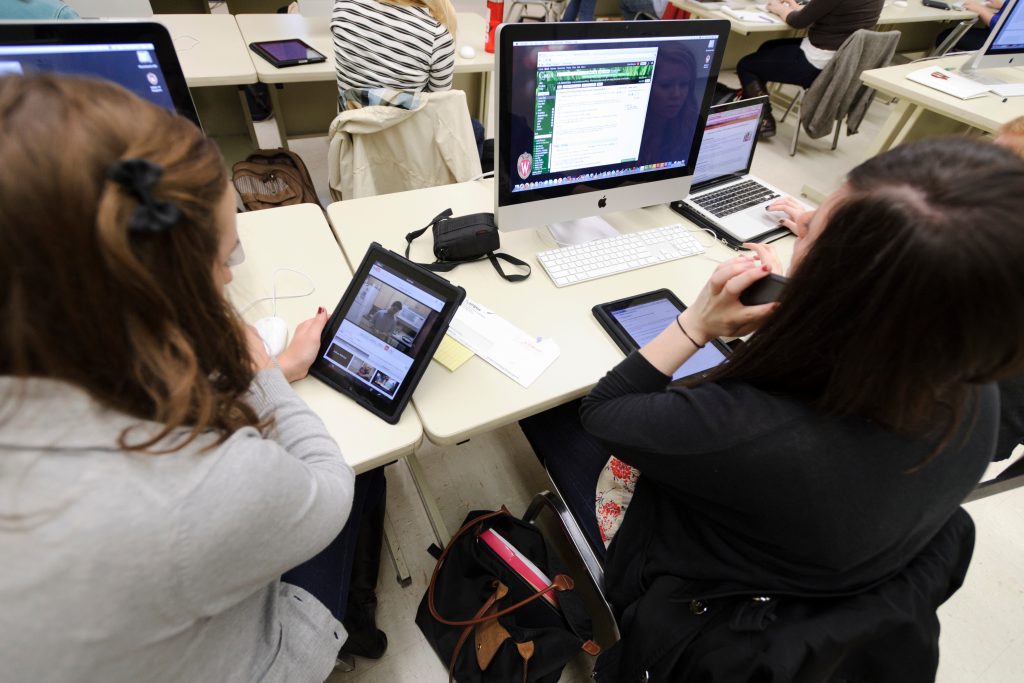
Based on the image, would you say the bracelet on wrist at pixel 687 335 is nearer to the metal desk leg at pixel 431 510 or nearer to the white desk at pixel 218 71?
the metal desk leg at pixel 431 510

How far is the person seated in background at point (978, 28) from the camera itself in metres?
3.40

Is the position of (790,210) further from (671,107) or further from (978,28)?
(978,28)

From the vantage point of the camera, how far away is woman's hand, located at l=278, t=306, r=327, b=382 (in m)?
0.87

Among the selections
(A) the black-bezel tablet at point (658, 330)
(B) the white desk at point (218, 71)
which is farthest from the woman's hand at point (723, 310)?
(B) the white desk at point (218, 71)

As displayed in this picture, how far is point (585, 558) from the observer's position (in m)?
0.98

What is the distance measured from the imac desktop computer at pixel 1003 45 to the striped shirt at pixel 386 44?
2396mm

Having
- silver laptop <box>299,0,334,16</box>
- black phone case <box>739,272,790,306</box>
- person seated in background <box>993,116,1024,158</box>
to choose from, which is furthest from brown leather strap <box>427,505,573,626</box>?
silver laptop <box>299,0,334,16</box>

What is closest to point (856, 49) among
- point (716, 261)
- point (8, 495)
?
point (716, 261)

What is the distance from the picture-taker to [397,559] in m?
1.40

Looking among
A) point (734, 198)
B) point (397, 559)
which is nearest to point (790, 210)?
point (734, 198)

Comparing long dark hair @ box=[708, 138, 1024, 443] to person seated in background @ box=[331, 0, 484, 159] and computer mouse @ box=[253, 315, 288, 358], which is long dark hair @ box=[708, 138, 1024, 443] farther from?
person seated in background @ box=[331, 0, 484, 159]

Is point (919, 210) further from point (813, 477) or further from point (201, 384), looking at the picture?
point (201, 384)

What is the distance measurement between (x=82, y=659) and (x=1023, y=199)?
3.38 feet

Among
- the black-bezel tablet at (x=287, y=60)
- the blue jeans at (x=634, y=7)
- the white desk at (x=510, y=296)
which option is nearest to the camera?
the white desk at (x=510, y=296)
